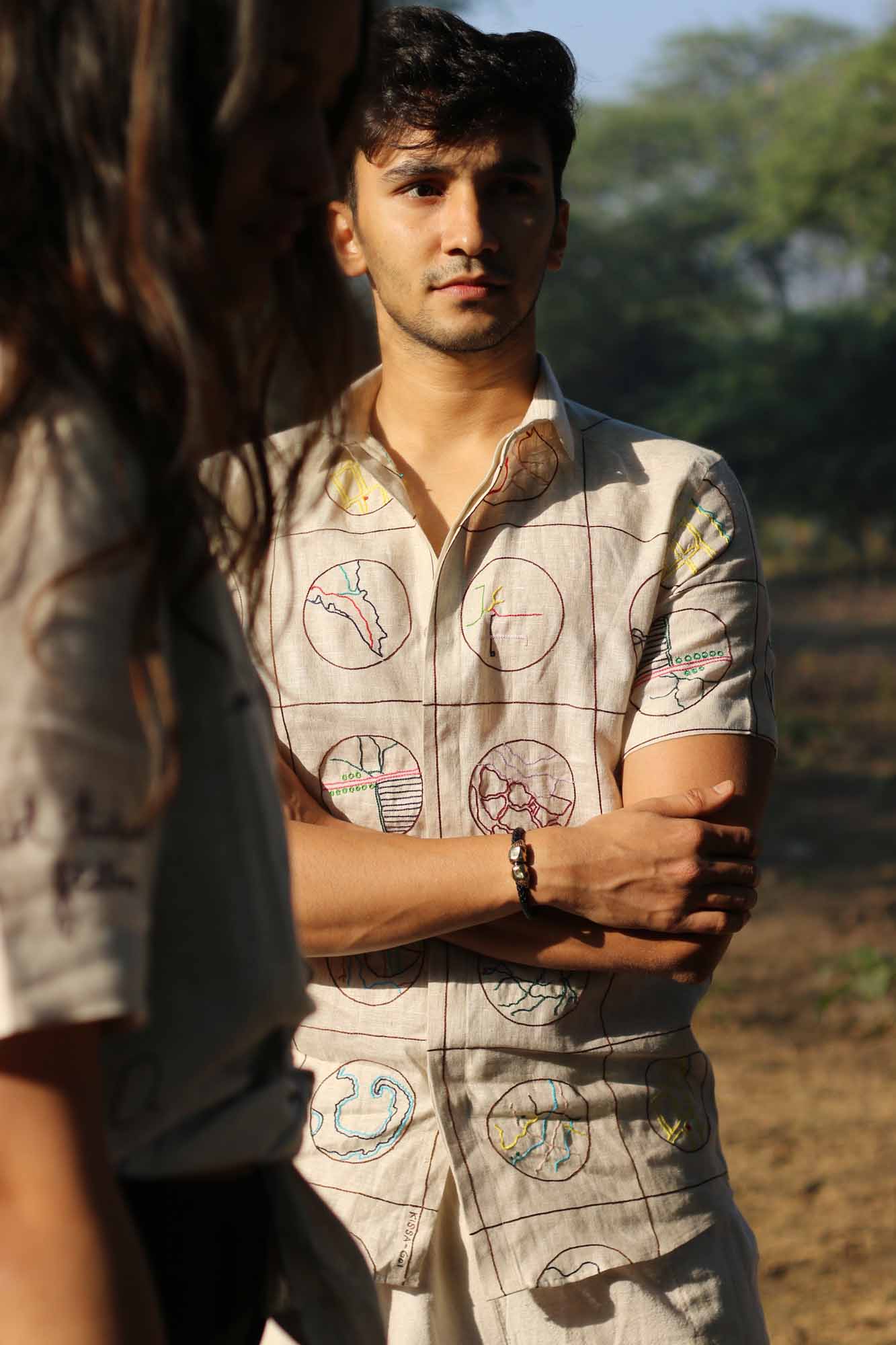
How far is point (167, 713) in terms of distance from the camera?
2.73ft

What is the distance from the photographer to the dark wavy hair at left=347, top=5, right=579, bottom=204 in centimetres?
211

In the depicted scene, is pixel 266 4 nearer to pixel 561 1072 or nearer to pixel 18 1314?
pixel 18 1314

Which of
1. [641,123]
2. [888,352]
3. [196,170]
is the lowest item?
[196,170]

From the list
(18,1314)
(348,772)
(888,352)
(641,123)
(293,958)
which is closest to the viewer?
(18,1314)

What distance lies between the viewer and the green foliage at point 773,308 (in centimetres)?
1945

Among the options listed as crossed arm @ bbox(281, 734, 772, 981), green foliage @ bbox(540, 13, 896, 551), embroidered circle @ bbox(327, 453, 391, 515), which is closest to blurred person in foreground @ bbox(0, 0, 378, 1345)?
crossed arm @ bbox(281, 734, 772, 981)

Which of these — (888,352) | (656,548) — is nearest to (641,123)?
(888,352)

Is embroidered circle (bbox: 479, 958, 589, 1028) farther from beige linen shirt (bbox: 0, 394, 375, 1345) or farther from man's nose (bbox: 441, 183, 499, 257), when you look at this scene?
man's nose (bbox: 441, 183, 499, 257)

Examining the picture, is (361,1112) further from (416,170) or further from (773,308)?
(773,308)

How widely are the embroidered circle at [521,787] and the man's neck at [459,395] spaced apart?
0.43m

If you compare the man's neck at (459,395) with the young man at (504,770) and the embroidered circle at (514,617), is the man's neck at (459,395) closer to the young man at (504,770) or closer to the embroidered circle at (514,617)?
the young man at (504,770)

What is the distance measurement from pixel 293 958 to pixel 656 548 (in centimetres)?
120

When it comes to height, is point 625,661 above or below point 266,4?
below

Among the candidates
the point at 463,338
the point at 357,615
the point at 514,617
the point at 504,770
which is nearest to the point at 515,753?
the point at 504,770
